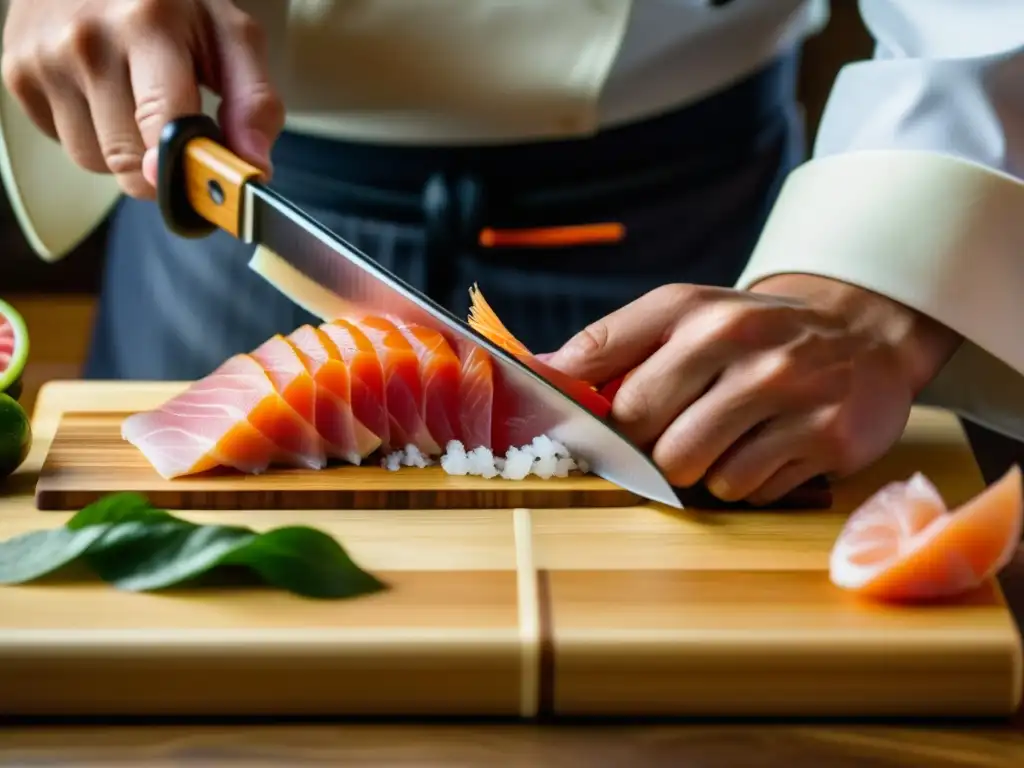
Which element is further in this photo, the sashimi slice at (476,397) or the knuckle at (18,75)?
the knuckle at (18,75)

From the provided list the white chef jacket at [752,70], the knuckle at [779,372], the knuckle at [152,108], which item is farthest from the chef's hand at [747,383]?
the knuckle at [152,108]

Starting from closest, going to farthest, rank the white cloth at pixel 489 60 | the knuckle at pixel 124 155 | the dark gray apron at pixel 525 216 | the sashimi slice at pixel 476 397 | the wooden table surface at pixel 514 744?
the wooden table surface at pixel 514 744 < the sashimi slice at pixel 476 397 < the knuckle at pixel 124 155 < the white cloth at pixel 489 60 < the dark gray apron at pixel 525 216

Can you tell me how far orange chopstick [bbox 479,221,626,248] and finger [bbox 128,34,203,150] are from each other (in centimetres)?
49

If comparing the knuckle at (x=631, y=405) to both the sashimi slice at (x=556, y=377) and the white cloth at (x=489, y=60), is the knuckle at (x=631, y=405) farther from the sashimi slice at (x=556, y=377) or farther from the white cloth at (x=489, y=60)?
the white cloth at (x=489, y=60)

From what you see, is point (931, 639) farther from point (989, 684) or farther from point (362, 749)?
point (362, 749)

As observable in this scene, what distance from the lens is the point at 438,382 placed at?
5.16ft

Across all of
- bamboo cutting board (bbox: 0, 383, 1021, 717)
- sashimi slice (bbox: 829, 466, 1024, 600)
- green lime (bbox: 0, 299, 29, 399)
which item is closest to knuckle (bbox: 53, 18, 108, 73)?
green lime (bbox: 0, 299, 29, 399)

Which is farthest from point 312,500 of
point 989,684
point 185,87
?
point 989,684

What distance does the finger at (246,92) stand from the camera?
1.62 m

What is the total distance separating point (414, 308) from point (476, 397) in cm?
14

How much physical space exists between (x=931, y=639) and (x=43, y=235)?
1441 mm

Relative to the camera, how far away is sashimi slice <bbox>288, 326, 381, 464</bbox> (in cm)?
156

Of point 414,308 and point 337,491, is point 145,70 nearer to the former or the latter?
point 414,308

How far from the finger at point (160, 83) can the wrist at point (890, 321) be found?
752 mm
